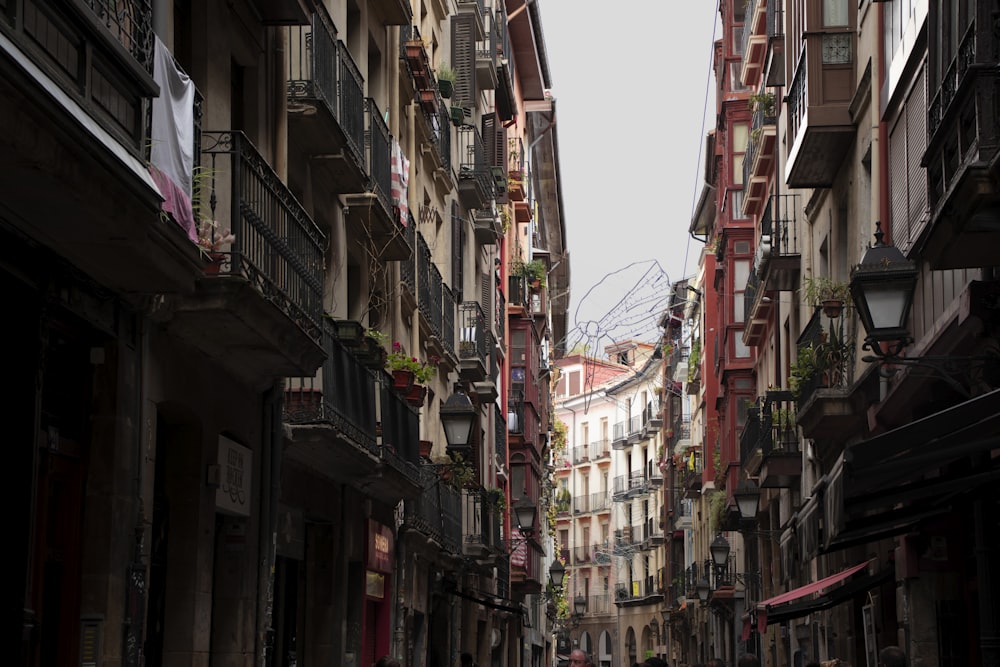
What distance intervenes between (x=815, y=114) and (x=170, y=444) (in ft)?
38.4

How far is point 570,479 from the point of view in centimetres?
10394

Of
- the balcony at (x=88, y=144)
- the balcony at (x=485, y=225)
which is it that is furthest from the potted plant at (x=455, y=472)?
the balcony at (x=88, y=144)

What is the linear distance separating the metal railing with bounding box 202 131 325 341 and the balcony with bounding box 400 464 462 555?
9.59 metres

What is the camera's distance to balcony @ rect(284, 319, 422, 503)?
15.5 m

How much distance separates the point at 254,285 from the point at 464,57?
71.0 ft

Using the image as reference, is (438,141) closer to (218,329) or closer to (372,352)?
(372,352)

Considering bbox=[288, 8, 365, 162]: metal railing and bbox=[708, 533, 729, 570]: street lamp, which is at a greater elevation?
bbox=[288, 8, 365, 162]: metal railing

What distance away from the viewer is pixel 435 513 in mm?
26656

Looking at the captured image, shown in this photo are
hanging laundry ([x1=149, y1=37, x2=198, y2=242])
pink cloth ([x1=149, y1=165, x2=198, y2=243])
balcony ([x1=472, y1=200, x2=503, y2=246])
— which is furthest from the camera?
balcony ([x1=472, y1=200, x2=503, y2=246])

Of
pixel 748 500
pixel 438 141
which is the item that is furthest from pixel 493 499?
pixel 438 141

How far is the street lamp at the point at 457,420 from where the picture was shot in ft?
72.7

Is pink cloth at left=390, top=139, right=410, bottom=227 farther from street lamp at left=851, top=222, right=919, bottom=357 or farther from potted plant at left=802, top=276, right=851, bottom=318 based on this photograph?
street lamp at left=851, top=222, right=919, bottom=357

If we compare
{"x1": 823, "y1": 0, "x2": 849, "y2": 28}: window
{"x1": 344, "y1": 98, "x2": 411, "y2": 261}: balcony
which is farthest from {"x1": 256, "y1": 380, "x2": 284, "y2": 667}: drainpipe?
{"x1": 823, "y1": 0, "x2": 849, "y2": 28}: window

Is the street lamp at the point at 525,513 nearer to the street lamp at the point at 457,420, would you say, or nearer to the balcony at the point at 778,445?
the balcony at the point at 778,445
